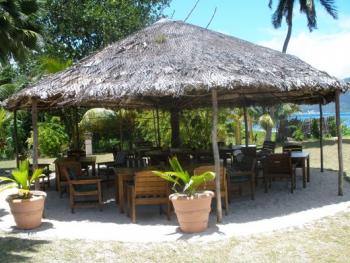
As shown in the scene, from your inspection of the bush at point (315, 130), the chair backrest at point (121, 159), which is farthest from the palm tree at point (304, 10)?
the chair backrest at point (121, 159)

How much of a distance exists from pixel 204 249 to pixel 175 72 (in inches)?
135

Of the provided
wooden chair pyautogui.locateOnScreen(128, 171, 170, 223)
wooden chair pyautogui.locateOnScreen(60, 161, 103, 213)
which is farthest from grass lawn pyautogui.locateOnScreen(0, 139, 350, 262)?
wooden chair pyautogui.locateOnScreen(60, 161, 103, 213)

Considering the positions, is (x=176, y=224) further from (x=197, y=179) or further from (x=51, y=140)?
(x=51, y=140)

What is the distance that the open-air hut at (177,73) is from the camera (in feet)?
26.3

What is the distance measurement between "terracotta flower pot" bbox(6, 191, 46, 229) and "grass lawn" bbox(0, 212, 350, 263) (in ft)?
1.91

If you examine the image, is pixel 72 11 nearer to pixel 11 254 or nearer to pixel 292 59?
pixel 292 59

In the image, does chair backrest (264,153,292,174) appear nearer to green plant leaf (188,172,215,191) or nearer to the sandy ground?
the sandy ground

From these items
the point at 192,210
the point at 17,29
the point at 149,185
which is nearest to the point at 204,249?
the point at 192,210

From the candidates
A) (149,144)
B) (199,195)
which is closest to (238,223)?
(199,195)

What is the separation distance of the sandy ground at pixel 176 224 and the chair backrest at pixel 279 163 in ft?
1.60

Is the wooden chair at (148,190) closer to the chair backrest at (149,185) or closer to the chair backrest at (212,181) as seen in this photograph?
the chair backrest at (149,185)

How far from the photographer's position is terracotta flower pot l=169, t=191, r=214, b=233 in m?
6.88

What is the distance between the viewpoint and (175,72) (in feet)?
27.3

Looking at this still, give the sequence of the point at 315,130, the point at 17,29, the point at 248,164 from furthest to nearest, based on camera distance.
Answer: the point at 315,130, the point at 17,29, the point at 248,164
